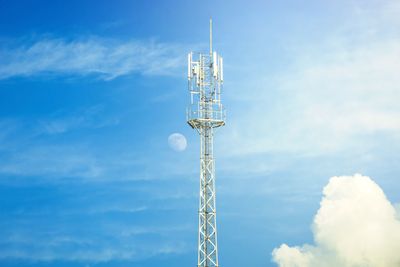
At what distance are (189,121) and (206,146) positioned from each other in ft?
7.75

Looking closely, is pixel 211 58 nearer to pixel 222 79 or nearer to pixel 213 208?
pixel 222 79

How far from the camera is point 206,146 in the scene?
5028 cm

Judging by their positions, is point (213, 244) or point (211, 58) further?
point (211, 58)

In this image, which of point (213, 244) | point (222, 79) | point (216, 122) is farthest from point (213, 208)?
point (222, 79)

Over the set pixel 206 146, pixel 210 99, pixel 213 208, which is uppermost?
pixel 210 99

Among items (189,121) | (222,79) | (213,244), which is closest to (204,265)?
(213,244)

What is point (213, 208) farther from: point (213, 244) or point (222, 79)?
point (222, 79)

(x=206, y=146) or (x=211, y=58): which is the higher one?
(x=211, y=58)

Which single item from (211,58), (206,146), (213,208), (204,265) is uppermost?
(211,58)

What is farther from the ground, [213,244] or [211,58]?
[211,58]

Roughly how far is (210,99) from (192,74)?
2.44 m

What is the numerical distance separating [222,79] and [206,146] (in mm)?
5775

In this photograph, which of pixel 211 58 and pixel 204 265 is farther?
pixel 211 58

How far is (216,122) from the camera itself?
50.3m
